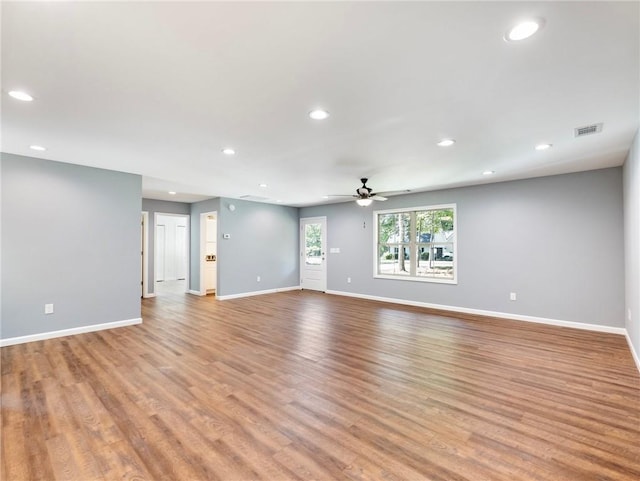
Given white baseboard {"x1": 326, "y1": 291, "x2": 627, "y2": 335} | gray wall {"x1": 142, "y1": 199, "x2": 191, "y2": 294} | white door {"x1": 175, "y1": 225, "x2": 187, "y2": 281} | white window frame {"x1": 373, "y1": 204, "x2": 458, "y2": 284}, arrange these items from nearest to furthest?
white baseboard {"x1": 326, "y1": 291, "x2": 627, "y2": 335} < white window frame {"x1": 373, "y1": 204, "x2": 458, "y2": 284} < gray wall {"x1": 142, "y1": 199, "x2": 191, "y2": 294} < white door {"x1": 175, "y1": 225, "x2": 187, "y2": 281}

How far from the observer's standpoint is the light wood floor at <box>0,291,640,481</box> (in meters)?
1.87

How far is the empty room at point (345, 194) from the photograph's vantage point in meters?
1.76

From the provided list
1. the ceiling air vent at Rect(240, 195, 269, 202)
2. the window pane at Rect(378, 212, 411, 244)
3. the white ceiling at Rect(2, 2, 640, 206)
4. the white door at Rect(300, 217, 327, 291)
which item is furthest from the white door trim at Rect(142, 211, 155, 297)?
the window pane at Rect(378, 212, 411, 244)

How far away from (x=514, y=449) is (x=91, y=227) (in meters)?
5.66

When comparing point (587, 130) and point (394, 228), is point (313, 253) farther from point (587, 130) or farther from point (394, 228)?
point (587, 130)

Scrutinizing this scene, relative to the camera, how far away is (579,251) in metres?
4.84

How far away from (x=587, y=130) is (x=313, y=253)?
673 centimetres

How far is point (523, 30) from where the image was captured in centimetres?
164

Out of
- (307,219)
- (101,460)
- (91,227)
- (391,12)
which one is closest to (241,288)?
(307,219)

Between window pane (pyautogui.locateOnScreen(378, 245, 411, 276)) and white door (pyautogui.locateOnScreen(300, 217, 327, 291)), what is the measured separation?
1768 millimetres

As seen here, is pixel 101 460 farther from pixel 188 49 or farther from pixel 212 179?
pixel 212 179

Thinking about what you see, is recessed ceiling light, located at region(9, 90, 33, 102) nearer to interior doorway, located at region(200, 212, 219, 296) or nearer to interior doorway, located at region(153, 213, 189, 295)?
interior doorway, located at region(200, 212, 219, 296)

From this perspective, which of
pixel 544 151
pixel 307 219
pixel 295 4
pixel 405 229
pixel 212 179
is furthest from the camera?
pixel 307 219

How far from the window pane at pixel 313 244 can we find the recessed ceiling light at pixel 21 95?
269 inches
